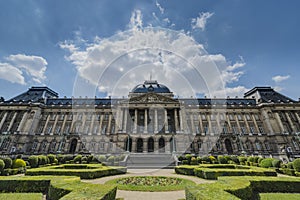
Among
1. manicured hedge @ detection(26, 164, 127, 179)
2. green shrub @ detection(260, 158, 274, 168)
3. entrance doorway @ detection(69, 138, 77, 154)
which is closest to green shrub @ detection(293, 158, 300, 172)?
green shrub @ detection(260, 158, 274, 168)

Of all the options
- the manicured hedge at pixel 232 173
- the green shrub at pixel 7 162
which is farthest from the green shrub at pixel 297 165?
the green shrub at pixel 7 162

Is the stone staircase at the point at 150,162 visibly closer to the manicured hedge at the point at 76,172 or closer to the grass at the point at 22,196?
the manicured hedge at the point at 76,172

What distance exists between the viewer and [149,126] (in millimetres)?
41219

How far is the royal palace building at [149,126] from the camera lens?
38812mm

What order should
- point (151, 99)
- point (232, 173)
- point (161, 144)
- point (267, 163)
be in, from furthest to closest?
point (151, 99), point (161, 144), point (267, 163), point (232, 173)

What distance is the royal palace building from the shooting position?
38.8 meters

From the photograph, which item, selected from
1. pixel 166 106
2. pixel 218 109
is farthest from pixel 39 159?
pixel 218 109

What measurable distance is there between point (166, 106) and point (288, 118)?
112 feet

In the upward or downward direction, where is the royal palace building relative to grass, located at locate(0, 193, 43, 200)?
upward

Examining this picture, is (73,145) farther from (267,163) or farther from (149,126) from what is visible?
(267,163)

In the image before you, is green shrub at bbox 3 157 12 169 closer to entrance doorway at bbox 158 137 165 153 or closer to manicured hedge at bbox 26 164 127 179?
manicured hedge at bbox 26 164 127 179

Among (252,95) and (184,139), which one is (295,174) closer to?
(184,139)

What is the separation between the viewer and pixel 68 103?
4928cm

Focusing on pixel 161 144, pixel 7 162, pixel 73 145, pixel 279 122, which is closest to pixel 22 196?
pixel 7 162
